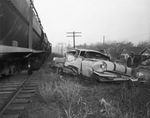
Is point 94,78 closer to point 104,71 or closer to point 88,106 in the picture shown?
point 104,71

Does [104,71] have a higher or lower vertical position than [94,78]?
higher

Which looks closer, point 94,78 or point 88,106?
point 88,106

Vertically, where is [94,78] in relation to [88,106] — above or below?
above

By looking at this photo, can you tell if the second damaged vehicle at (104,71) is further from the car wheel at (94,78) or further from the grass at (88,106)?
the grass at (88,106)

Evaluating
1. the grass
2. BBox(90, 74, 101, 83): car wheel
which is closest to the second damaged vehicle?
Answer: BBox(90, 74, 101, 83): car wheel

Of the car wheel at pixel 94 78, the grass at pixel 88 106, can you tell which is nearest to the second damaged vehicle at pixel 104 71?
the car wheel at pixel 94 78

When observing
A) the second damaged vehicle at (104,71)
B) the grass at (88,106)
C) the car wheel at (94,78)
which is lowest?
the grass at (88,106)

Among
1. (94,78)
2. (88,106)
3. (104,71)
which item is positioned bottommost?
(88,106)

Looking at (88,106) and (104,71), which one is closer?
(88,106)

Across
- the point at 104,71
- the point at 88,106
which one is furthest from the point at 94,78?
the point at 88,106

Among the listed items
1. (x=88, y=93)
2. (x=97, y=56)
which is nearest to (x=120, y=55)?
(x=97, y=56)

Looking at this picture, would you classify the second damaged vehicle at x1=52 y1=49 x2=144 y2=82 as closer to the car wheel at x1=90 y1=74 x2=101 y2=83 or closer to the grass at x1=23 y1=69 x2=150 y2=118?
the car wheel at x1=90 y1=74 x2=101 y2=83

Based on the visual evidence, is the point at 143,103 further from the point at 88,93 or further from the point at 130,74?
the point at 130,74

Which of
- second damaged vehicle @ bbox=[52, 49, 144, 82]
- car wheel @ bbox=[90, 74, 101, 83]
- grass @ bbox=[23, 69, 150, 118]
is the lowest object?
grass @ bbox=[23, 69, 150, 118]
